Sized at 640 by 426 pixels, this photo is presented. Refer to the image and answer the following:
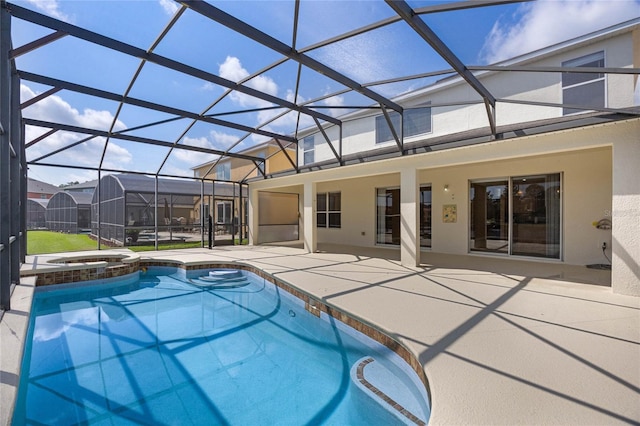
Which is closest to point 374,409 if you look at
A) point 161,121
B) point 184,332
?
point 184,332

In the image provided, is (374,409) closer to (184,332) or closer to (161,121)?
(184,332)

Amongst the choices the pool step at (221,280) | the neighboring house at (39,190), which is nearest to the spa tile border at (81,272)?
the pool step at (221,280)

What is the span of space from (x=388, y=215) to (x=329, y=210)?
9.95ft

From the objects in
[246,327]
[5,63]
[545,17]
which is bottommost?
[246,327]

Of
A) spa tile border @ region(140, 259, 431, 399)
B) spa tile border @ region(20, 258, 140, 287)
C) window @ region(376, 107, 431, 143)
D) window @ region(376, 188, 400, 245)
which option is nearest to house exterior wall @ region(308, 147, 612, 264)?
window @ region(376, 188, 400, 245)

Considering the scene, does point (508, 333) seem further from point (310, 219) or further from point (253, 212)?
point (253, 212)

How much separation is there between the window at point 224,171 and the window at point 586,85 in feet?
Answer: 55.2

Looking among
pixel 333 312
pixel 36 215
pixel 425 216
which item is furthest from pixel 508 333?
pixel 36 215

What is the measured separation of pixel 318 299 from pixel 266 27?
408cm

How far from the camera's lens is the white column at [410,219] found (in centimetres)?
720

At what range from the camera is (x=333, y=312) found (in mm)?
4504

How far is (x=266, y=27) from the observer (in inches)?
168

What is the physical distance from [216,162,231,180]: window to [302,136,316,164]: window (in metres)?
7.56

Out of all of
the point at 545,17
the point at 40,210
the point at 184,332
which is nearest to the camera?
the point at 184,332
